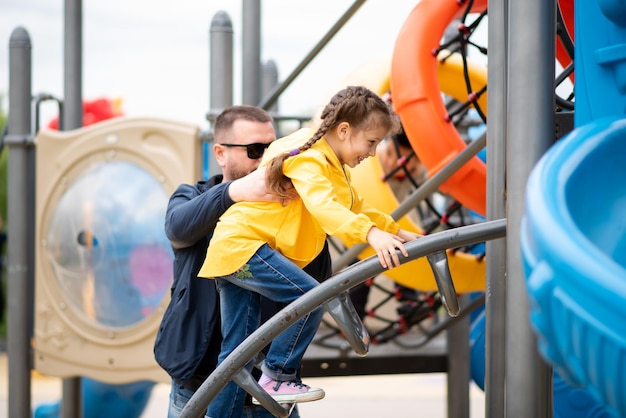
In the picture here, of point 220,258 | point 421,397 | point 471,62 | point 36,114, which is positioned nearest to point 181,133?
point 36,114

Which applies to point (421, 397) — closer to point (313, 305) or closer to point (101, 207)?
point (101, 207)

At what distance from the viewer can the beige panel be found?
4094mm

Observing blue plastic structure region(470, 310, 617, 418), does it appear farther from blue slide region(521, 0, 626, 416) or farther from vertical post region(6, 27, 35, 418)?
vertical post region(6, 27, 35, 418)

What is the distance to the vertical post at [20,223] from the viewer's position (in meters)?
4.36

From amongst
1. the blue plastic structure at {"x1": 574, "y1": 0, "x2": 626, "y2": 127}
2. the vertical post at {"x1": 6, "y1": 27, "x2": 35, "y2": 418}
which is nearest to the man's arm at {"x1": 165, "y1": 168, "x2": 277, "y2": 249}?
the blue plastic structure at {"x1": 574, "y1": 0, "x2": 626, "y2": 127}

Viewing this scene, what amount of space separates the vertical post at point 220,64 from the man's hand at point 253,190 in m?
1.56

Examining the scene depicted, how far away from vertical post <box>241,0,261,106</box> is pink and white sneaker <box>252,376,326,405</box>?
5.97ft

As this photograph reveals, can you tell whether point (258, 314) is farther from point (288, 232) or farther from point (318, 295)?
point (318, 295)

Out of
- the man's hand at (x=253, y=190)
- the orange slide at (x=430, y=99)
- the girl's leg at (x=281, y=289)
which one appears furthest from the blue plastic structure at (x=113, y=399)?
the man's hand at (x=253, y=190)

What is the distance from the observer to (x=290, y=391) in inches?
95.5

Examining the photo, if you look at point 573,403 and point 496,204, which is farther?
point 573,403

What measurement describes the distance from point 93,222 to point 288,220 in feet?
6.74

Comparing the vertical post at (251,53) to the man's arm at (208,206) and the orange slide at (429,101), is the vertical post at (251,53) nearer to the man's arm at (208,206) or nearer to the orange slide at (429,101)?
the orange slide at (429,101)

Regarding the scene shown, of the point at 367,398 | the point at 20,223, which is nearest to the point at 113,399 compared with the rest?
the point at 20,223
